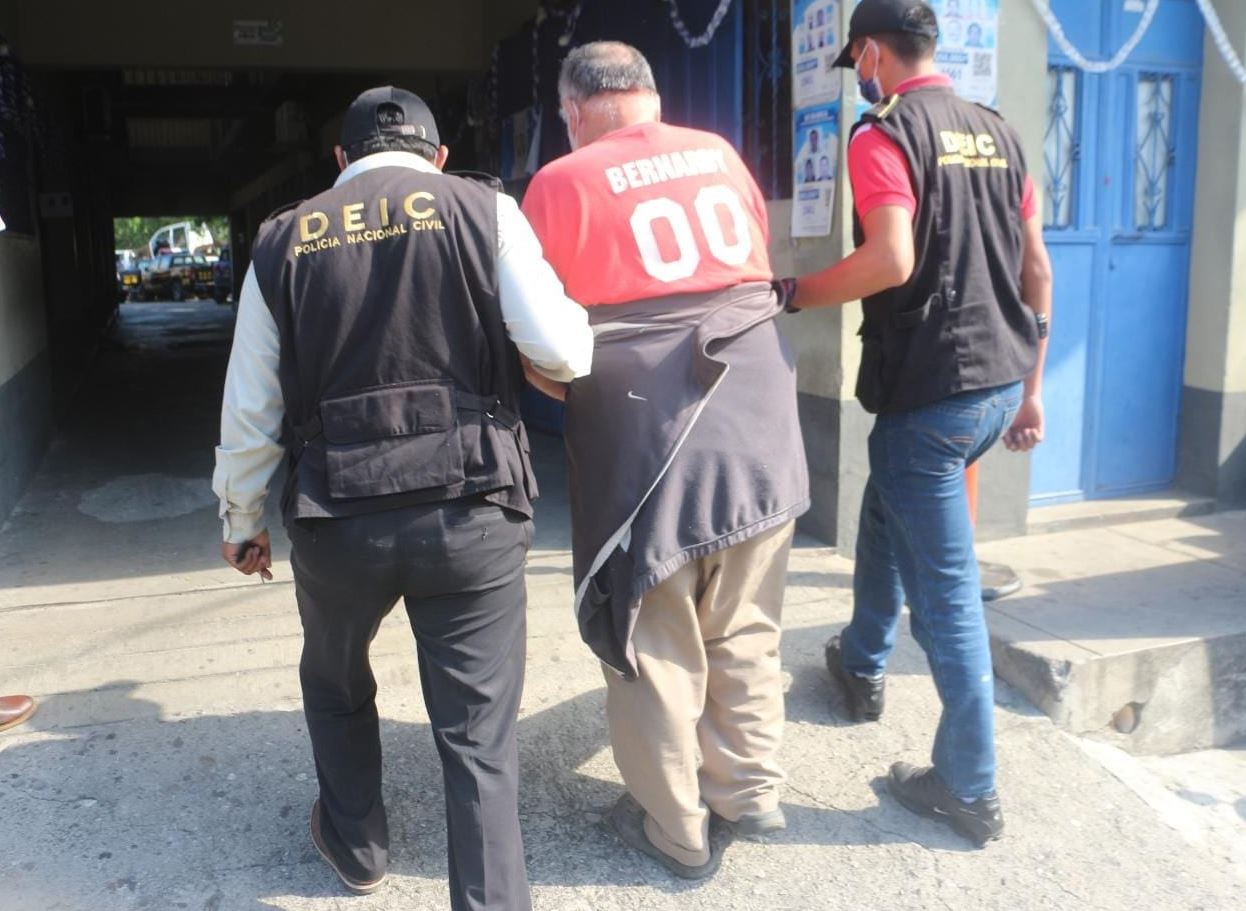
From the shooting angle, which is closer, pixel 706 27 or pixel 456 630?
pixel 456 630

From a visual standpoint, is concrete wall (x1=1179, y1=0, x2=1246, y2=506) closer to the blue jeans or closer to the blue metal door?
the blue metal door

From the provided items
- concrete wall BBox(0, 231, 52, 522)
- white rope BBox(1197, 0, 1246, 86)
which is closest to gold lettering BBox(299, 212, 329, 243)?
concrete wall BBox(0, 231, 52, 522)

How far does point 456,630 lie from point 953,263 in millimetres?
1561

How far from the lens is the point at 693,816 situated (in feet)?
9.04

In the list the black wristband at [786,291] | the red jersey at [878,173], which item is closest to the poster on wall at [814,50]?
the red jersey at [878,173]

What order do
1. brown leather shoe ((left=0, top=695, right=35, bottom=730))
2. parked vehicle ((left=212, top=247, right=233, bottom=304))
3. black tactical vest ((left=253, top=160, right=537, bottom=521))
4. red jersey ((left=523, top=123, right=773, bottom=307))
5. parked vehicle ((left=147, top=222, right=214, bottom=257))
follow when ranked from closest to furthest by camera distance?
black tactical vest ((left=253, top=160, right=537, bottom=521)) → red jersey ((left=523, top=123, right=773, bottom=307)) → brown leather shoe ((left=0, top=695, right=35, bottom=730)) → parked vehicle ((left=212, top=247, right=233, bottom=304)) → parked vehicle ((left=147, top=222, right=214, bottom=257))

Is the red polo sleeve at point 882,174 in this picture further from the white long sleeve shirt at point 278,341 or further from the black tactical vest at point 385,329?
the black tactical vest at point 385,329

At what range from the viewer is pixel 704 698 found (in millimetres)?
2818

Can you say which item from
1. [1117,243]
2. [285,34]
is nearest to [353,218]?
[1117,243]

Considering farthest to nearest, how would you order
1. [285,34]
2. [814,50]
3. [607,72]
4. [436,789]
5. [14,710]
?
[285,34], [814,50], [14,710], [436,789], [607,72]

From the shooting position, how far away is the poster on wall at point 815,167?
459 centimetres

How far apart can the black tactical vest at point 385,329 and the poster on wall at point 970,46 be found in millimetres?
3066

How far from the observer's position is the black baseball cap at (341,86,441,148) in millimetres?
2406

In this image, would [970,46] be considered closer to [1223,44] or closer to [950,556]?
[1223,44]
